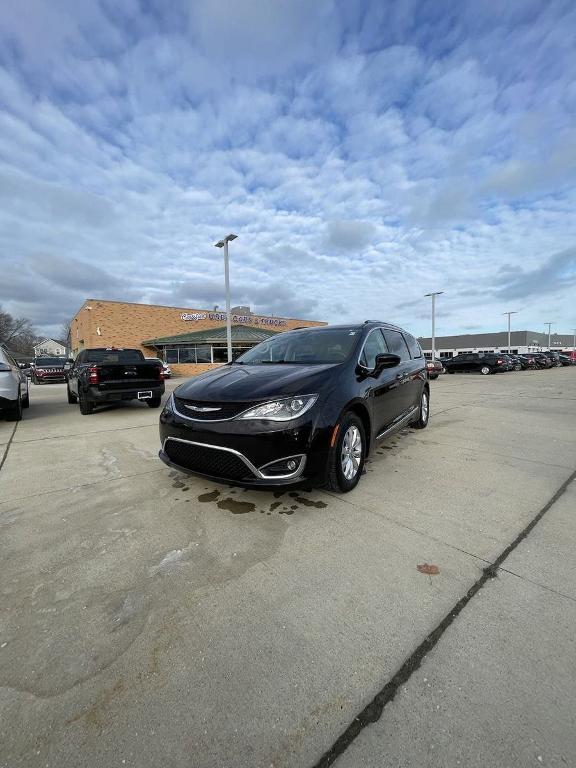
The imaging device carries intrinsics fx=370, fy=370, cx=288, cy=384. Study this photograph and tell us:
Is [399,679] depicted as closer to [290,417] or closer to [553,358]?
[290,417]

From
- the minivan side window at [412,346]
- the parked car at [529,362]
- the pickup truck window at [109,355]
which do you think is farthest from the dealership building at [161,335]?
the parked car at [529,362]

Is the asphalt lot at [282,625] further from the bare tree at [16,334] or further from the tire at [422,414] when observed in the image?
the bare tree at [16,334]

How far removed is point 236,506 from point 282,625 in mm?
1337

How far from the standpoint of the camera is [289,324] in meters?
39.1

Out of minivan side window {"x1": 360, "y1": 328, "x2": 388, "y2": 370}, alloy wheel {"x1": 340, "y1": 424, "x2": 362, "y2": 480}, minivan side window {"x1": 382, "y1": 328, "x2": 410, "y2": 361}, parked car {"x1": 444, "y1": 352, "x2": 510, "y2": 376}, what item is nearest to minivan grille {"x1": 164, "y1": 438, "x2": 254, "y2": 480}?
alloy wheel {"x1": 340, "y1": 424, "x2": 362, "y2": 480}

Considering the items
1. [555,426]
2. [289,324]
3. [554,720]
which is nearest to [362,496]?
[554,720]

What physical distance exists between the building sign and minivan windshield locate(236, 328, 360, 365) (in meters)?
29.8

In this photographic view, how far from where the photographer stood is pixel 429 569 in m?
2.20

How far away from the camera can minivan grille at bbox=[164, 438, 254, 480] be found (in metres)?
2.80

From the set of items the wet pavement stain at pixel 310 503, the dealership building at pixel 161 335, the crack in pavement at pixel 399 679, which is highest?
the dealership building at pixel 161 335

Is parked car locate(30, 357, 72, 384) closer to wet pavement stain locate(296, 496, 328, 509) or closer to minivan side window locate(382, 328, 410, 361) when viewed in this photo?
minivan side window locate(382, 328, 410, 361)

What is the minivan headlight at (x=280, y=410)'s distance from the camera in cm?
281

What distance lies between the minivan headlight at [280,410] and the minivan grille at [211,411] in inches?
2.5

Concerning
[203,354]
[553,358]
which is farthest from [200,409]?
[553,358]
